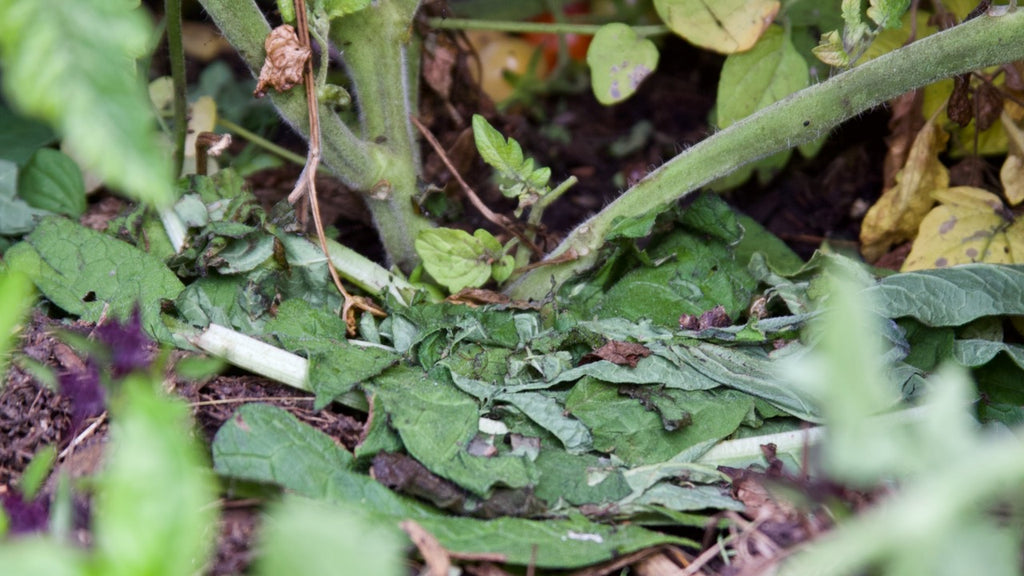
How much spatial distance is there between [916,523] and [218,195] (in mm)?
1346

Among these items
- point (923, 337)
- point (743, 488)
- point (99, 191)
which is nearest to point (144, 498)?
point (743, 488)

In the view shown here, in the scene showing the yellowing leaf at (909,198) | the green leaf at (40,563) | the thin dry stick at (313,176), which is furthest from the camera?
the yellowing leaf at (909,198)

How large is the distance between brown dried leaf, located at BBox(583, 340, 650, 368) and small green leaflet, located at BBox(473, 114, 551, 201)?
0.32 m

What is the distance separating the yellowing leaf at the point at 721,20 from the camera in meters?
1.76

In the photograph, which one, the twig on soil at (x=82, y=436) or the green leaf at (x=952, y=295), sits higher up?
the twig on soil at (x=82, y=436)

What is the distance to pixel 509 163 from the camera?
4.82ft

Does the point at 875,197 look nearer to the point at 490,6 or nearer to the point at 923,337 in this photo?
the point at 923,337

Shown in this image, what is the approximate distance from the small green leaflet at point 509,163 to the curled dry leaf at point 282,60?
1.00 feet

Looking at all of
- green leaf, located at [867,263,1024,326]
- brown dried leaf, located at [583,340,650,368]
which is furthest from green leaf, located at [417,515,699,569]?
green leaf, located at [867,263,1024,326]

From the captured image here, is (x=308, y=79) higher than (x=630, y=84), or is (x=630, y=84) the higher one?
(x=308, y=79)

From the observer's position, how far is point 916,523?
636mm

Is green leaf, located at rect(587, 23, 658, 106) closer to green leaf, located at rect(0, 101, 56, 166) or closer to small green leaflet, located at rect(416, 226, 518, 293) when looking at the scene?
small green leaflet, located at rect(416, 226, 518, 293)

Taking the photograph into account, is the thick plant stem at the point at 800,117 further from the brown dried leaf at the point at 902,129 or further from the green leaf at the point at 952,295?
the brown dried leaf at the point at 902,129

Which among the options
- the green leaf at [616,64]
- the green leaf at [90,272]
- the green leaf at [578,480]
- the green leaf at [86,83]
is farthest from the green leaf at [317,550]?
the green leaf at [616,64]
